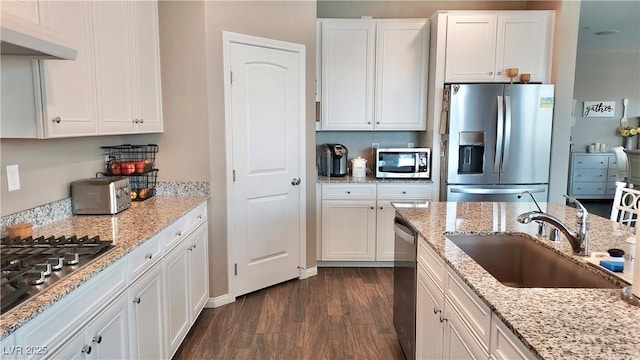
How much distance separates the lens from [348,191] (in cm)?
412

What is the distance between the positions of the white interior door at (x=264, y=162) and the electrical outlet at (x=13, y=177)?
1467 millimetres

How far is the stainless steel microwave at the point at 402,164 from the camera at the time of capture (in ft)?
13.6

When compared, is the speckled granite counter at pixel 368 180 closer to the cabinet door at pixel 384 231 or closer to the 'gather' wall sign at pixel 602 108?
the cabinet door at pixel 384 231

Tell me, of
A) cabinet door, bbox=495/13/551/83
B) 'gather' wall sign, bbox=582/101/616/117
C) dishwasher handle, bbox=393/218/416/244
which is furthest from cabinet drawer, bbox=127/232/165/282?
'gather' wall sign, bbox=582/101/616/117

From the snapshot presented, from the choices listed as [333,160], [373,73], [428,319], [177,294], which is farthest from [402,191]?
[177,294]

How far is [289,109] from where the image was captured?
11.9 feet

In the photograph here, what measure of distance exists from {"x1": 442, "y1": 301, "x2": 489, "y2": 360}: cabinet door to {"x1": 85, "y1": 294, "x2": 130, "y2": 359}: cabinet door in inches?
53.0

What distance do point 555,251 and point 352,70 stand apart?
290cm

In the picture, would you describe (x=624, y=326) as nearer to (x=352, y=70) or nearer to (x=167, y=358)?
(x=167, y=358)

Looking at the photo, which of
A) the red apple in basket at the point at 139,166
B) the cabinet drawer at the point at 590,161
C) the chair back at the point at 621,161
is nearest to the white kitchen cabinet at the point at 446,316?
the red apple in basket at the point at 139,166

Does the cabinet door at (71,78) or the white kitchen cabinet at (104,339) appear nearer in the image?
the white kitchen cabinet at (104,339)

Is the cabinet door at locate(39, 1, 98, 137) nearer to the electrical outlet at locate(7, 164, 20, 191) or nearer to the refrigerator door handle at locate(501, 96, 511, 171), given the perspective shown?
the electrical outlet at locate(7, 164, 20, 191)

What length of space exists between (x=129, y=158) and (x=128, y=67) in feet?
2.61

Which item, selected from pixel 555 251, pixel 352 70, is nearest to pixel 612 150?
pixel 352 70
